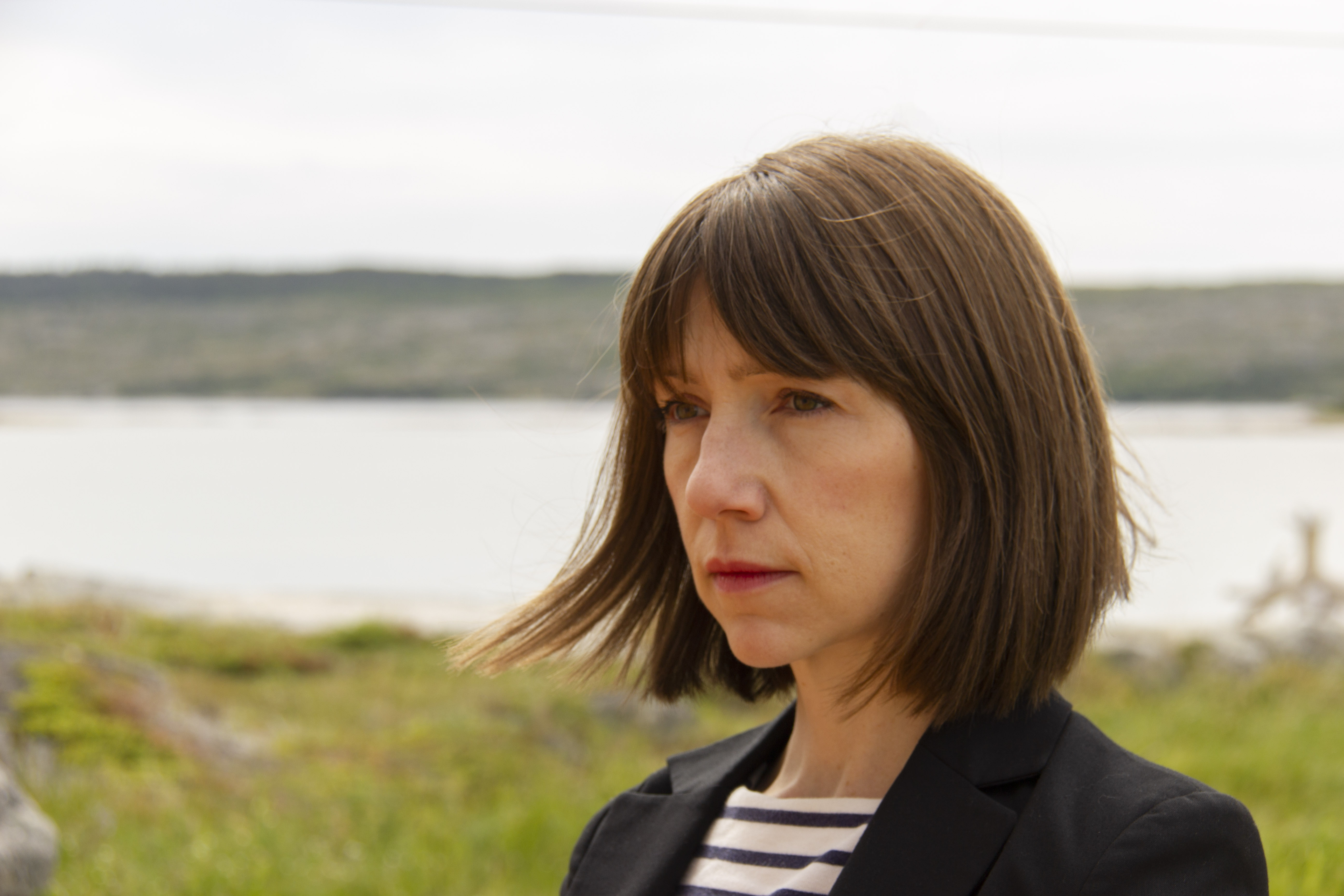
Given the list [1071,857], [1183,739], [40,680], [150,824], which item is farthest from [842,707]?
[40,680]

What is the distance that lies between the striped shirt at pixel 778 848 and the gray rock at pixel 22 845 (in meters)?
2.51

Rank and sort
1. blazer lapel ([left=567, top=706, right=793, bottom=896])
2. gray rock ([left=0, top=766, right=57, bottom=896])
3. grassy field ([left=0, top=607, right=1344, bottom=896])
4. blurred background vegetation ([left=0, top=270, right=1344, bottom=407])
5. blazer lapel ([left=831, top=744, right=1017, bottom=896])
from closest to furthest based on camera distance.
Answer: blazer lapel ([left=831, top=744, right=1017, bottom=896]) → blazer lapel ([left=567, top=706, right=793, bottom=896]) → gray rock ([left=0, top=766, right=57, bottom=896]) → grassy field ([left=0, top=607, right=1344, bottom=896]) → blurred background vegetation ([left=0, top=270, right=1344, bottom=407])

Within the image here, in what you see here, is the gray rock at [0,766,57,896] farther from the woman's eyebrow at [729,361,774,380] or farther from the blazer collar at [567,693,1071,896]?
the woman's eyebrow at [729,361,774,380]

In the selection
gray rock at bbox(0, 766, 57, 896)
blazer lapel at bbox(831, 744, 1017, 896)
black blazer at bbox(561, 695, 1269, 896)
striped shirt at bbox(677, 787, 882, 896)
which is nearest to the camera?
black blazer at bbox(561, 695, 1269, 896)

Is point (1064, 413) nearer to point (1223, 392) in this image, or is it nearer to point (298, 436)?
point (1223, 392)

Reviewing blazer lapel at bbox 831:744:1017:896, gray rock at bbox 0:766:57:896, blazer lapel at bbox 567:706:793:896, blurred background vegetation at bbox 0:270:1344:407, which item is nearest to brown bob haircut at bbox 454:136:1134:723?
blazer lapel at bbox 831:744:1017:896

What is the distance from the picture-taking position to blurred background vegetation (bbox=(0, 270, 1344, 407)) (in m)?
28.8

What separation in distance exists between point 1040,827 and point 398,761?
508cm

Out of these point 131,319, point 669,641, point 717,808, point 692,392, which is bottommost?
point 131,319

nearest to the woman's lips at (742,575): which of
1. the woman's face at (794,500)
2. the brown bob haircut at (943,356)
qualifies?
the woman's face at (794,500)

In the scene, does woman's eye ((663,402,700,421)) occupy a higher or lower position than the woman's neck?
higher

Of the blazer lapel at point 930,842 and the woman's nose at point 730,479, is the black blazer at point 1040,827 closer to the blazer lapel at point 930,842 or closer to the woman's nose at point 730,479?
the blazer lapel at point 930,842

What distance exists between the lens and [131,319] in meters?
34.9

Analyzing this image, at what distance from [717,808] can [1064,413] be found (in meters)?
0.68
